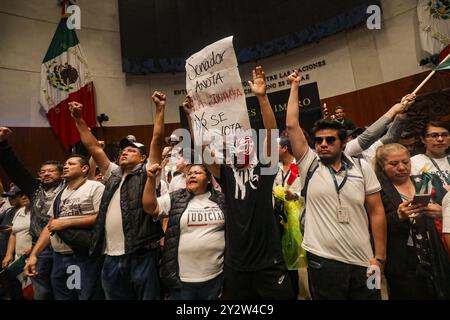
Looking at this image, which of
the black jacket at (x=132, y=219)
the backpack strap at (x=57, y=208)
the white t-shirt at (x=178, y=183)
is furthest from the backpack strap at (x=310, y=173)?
the backpack strap at (x=57, y=208)

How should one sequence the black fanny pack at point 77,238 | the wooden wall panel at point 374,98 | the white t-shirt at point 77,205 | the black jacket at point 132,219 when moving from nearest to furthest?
the black jacket at point 132,219 < the black fanny pack at point 77,238 < the white t-shirt at point 77,205 < the wooden wall panel at point 374,98

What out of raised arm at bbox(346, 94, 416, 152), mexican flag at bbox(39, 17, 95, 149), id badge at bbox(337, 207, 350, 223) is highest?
mexican flag at bbox(39, 17, 95, 149)

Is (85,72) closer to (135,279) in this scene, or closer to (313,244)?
(135,279)

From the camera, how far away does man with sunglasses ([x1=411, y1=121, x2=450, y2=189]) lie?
2076 mm

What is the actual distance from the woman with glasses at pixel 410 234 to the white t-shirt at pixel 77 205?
2130 millimetres

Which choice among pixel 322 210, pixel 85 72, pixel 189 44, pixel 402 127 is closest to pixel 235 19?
pixel 189 44

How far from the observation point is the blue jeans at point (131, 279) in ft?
6.58

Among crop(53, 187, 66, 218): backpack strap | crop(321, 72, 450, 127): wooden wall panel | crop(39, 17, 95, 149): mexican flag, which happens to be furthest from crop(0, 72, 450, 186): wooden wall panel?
crop(53, 187, 66, 218): backpack strap

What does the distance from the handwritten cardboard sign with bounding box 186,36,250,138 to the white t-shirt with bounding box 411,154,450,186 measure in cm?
125

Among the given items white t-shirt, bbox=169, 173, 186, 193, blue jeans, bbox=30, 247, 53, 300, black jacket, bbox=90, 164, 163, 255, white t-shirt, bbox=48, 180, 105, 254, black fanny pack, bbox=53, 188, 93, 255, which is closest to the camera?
black jacket, bbox=90, 164, 163, 255

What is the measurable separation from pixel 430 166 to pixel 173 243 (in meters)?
1.88

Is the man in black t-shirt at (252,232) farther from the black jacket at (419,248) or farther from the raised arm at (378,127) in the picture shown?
the raised arm at (378,127)

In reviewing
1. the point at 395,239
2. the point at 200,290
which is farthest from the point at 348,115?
the point at 200,290

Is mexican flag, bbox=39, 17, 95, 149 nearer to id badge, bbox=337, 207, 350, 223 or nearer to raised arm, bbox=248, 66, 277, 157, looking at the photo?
raised arm, bbox=248, 66, 277, 157
